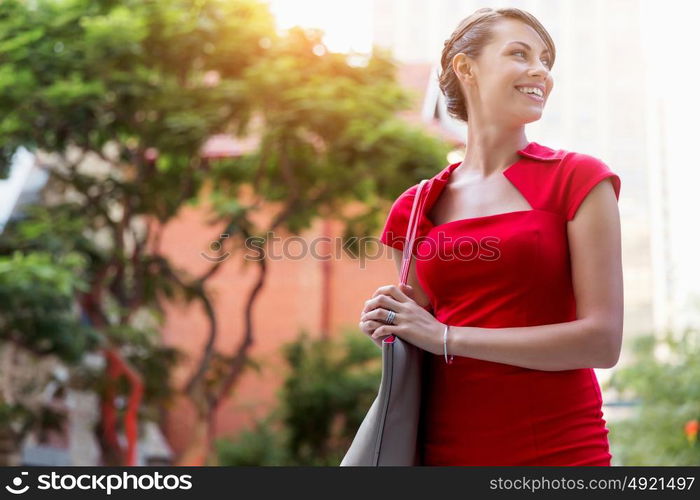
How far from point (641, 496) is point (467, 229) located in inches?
15.5

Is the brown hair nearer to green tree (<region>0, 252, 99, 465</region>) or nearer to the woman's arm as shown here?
the woman's arm

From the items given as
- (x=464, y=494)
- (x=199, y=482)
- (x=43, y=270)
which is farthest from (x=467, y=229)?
(x=43, y=270)

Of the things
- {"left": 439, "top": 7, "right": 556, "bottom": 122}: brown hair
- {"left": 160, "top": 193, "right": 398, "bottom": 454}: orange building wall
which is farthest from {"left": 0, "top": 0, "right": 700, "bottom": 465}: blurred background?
{"left": 439, "top": 7, "right": 556, "bottom": 122}: brown hair

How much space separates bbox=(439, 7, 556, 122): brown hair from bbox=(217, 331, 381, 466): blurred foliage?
8357mm

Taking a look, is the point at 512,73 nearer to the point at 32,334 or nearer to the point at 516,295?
the point at 516,295

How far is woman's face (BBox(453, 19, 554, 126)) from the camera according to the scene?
1190 millimetres

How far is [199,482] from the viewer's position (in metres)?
1.25

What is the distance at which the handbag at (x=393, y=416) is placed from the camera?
1.08 m

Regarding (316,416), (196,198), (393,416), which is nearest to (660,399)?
(316,416)

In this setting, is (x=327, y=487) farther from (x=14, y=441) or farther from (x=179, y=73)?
(x=14, y=441)

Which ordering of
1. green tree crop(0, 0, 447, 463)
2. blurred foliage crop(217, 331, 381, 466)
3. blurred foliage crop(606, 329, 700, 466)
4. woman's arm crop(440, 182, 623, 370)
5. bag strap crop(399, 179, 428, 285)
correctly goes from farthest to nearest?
blurred foliage crop(217, 331, 381, 466) < blurred foliage crop(606, 329, 700, 466) < green tree crop(0, 0, 447, 463) < bag strap crop(399, 179, 428, 285) < woman's arm crop(440, 182, 623, 370)

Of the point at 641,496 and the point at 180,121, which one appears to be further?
the point at 180,121

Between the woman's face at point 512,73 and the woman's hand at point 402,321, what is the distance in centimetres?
29

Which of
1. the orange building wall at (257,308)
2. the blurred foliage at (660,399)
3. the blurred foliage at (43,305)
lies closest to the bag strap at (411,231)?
the blurred foliage at (43,305)
